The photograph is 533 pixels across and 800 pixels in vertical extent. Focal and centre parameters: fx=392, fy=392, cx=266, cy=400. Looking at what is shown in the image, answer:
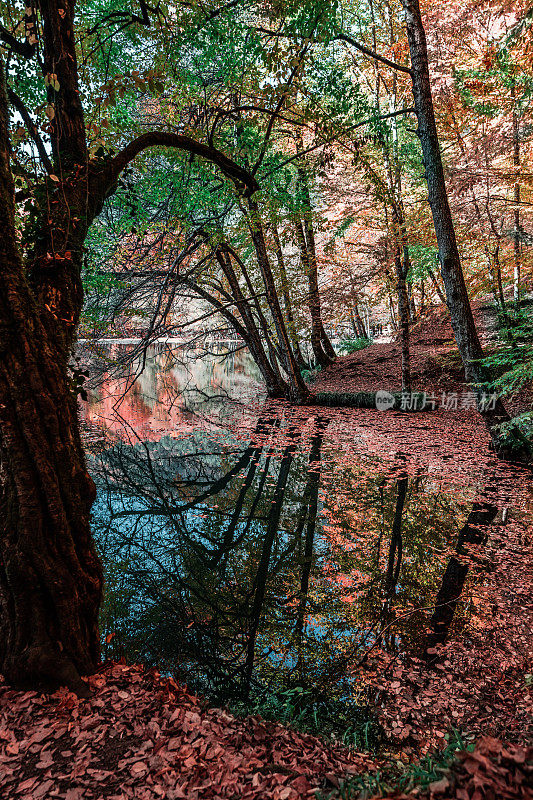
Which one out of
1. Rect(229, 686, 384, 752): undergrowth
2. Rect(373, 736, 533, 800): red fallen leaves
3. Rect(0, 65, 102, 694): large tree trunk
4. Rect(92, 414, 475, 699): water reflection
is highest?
Rect(0, 65, 102, 694): large tree trunk

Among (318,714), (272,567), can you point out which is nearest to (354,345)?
(272,567)

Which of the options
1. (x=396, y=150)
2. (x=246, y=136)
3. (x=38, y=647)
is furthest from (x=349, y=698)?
(x=396, y=150)

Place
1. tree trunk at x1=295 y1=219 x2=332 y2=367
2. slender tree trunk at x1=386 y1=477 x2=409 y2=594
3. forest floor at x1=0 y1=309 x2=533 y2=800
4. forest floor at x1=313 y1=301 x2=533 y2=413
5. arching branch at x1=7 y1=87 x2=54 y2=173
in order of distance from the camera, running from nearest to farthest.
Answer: forest floor at x1=0 y1=309 x2=533 y2=800 → arching branch at x1=7 y1=87 x2=54 y2=173 → slender tree trunk at x1=386 y1=477 x2=409 y2=594 → forest floor at x1=313 y1=301 x2=533 y2=413 → tree trunk at x1=295 y1=219 x2=332 y2=367

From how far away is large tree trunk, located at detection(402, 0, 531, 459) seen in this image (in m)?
6.59

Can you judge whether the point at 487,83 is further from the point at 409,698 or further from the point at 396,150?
the point at 409,698

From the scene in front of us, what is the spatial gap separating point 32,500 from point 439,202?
7.35 metres

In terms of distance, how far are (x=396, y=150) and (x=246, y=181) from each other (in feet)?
26.1

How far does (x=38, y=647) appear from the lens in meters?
2.31

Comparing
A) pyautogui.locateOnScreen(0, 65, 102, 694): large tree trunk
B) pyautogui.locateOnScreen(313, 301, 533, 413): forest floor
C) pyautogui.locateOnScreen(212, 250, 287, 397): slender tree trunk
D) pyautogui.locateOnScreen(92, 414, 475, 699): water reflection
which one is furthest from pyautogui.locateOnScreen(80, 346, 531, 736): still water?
pyautogui.locateOnScreen(212, 250, 287, 397): slender tree trunk

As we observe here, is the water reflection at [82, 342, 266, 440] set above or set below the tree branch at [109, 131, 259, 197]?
below

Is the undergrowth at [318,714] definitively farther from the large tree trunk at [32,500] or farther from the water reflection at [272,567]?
the large tree trunk at [32,500]

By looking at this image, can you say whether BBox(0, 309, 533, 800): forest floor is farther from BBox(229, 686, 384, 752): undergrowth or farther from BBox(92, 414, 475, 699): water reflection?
BBox(92, 414, 475, 699): water reflection

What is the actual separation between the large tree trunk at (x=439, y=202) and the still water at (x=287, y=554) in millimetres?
2158

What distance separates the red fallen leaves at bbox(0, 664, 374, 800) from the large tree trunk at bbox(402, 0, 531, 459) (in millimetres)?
6099
